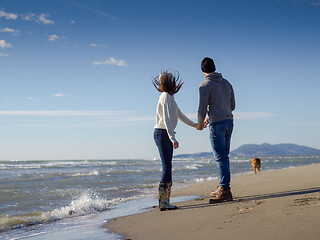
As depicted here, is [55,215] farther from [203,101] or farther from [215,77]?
[215,77]

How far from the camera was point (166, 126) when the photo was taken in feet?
14.4

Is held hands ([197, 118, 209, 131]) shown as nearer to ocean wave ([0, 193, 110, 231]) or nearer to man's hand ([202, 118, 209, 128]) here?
man's hand ([202, 118, 209, 128])

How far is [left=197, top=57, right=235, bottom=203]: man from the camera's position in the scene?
4.59 metres

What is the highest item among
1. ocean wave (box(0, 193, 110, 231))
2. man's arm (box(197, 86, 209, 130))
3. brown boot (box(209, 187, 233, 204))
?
man's arm (box(197, 86, 209, 130))

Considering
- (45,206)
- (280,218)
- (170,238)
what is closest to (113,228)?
(170,238)

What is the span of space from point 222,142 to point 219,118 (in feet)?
1.12

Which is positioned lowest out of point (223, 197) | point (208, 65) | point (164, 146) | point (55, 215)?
point (55, 215)

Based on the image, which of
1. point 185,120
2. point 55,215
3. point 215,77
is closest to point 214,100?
point 215,77

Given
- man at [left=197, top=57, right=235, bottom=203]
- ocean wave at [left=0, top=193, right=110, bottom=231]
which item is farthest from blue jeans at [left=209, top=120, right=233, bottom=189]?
ocean wave at [left=0, top=193, right=110, bottom=231]

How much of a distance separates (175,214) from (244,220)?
4.03 feet

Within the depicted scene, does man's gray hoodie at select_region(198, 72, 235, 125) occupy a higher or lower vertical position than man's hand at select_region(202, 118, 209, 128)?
higher

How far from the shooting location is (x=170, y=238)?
2830 mm

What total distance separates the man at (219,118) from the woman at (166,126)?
1.25 ft

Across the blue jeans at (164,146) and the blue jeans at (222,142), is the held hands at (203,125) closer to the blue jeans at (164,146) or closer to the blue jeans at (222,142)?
the blue jeans at (222,142)
